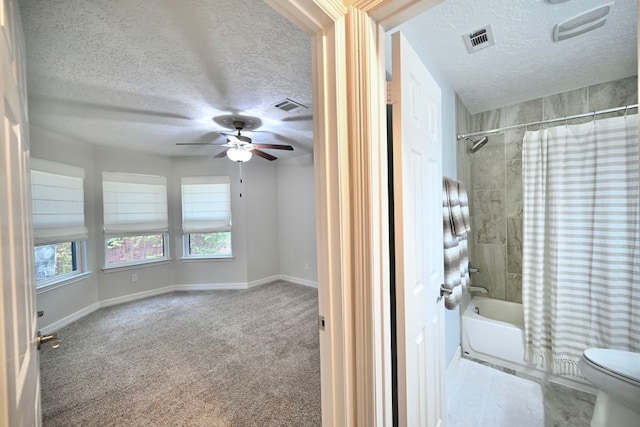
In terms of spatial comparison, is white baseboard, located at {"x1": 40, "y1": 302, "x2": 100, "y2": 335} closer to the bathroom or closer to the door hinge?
the door hinge

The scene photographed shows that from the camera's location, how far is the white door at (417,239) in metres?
1.00

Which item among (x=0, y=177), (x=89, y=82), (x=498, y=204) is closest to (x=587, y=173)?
(x=498, y=204)

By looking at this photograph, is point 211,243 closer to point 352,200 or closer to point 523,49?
point 352,200

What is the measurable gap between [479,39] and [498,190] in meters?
1.63

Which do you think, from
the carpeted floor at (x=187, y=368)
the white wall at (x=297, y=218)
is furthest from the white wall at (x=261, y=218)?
the carpeted floor at (x=187, y=368)

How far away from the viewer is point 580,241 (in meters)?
1.89

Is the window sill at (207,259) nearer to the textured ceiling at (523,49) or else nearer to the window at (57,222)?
the window at (57,222)

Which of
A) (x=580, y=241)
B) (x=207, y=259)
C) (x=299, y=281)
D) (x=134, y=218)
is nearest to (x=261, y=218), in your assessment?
(x=207, y=259)

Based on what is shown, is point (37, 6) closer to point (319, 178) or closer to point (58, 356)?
point (319, 178)

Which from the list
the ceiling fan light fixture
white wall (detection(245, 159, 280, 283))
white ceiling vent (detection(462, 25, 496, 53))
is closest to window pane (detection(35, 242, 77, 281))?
white wall (detection(245, 159, 280, 283))

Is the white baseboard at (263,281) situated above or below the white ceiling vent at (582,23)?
below

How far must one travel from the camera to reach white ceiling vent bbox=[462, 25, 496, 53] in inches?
56.9

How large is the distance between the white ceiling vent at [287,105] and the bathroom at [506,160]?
121 centimetres

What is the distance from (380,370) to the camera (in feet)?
3.00
